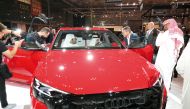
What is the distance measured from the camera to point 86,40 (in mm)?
3984

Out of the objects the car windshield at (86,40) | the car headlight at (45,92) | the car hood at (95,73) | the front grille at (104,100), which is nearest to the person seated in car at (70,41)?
the car windshield at (86,40)

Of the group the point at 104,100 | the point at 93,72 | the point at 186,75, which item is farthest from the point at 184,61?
the point at 93,72

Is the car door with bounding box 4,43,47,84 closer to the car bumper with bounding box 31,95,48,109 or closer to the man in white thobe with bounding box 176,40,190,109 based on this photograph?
the car bumper with bounding box 31,95,48,109

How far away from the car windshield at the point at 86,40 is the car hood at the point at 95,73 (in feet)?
1.94

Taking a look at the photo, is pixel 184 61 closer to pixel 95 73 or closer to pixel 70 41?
pixel 95 73

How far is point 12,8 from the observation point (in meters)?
13.3

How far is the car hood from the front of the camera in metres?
2.28

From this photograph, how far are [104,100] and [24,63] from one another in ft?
7.01

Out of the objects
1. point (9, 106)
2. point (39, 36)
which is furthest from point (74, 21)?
point (9, 106)

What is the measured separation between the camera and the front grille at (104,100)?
86.6 inches

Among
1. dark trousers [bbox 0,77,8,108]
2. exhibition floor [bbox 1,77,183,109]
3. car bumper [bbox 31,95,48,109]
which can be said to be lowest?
exhibition floor [bbox 1,77,183,109]

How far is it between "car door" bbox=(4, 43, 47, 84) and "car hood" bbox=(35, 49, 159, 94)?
2.40ft

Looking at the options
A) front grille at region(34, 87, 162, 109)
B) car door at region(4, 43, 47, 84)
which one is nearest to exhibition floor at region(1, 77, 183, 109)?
car door at region(4, 43, 47, 84)

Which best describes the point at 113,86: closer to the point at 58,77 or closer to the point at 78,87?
the point at 78,87
